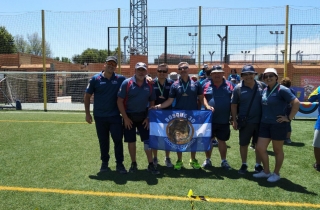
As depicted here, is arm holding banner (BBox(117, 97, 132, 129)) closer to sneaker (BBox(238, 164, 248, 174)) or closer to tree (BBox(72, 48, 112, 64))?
sneaker (BBox(238, 164, 248, 174))

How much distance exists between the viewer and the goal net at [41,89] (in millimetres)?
16938

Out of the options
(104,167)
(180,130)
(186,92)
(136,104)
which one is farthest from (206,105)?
(104,167)

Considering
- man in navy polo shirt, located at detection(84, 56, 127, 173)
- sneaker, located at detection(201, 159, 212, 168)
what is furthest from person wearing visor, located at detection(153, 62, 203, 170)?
man in navy polo shirt, located at detection(84, 56, 127, 173)

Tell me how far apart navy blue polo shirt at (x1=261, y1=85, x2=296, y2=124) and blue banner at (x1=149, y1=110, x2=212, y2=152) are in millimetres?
1052

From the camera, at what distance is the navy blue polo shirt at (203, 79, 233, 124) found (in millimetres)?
5445

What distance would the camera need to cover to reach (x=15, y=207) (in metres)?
3.85

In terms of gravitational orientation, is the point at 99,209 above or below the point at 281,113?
below

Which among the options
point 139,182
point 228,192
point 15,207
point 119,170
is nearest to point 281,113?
point 228,192

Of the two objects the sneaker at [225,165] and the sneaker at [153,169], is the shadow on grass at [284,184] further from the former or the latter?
the sneaker at [153,169]

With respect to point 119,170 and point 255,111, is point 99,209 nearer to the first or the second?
point 119,170

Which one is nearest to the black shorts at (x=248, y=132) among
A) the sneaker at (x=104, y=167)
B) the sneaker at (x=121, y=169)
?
the sneaker at (x=121, y=169)

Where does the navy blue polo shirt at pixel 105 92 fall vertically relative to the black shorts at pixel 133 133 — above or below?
above

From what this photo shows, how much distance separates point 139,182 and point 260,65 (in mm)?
14417

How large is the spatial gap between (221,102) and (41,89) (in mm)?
15151
